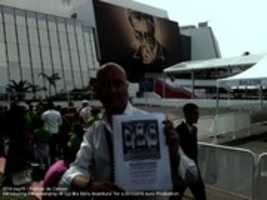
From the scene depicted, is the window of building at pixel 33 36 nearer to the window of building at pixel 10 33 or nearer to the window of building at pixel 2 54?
the window of building at pixel 10 33

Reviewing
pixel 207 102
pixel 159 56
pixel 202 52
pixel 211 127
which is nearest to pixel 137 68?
pixel 159 56

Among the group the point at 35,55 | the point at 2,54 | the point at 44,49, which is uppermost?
the point at 44,49

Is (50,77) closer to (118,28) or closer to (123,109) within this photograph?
(118,28)

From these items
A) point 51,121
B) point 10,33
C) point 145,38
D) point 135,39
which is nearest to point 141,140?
point 51,121

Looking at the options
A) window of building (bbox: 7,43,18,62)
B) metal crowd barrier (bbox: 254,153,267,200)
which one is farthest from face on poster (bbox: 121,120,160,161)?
window of building (bbox: 7,43,18,62)

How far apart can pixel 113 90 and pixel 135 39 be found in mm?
63079

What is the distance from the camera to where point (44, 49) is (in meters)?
55.1

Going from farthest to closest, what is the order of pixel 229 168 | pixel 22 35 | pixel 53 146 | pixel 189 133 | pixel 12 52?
pixel 22 35, pixel 12 52, pixel 53 146, pixel 229 168, pixel 189 133

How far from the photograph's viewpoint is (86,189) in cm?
192

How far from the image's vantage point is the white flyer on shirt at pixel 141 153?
191 cm

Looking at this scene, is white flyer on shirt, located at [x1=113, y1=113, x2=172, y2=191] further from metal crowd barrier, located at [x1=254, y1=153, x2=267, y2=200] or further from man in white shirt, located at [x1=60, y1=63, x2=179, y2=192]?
metal crowd barrier, located at [x1=254, y1=153, x2=267, y2=200]

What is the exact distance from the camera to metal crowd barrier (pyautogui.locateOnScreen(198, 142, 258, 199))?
6.14 metres

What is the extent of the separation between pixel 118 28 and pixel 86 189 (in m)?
60.7

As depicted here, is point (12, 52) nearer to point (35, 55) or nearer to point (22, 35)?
point (22, 35)
